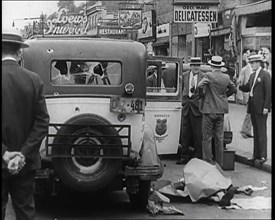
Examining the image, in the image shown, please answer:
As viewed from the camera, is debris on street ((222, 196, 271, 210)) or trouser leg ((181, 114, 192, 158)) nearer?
debris on street ((222, 196, 271, 210))

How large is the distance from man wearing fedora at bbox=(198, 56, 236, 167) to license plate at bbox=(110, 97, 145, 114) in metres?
3.09

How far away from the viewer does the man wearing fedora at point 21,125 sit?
4.78 metres

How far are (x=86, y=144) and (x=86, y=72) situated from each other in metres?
1.03

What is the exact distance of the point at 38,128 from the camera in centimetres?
488

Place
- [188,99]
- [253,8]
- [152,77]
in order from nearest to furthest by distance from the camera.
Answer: [152,77]
[188,99]
[253,8]

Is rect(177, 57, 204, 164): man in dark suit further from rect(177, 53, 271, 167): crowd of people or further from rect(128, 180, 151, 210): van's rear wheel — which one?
rect(128, 180, 151, 210): van's rear wheel

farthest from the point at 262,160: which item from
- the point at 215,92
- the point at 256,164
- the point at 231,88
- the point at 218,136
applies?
the point at 215,92

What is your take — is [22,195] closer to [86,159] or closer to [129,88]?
[86,159]

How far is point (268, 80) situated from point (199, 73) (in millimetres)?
1157

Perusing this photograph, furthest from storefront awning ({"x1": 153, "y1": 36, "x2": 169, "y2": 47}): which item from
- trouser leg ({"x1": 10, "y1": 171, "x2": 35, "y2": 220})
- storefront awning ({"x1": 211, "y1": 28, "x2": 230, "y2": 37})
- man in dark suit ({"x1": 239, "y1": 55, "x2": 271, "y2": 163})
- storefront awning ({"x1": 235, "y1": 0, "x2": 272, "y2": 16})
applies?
trouser leg ({"x1": 10, "y1": 171, "x2": 35, "y2": 220})

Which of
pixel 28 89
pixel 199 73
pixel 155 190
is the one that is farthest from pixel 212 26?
pixel 28 89

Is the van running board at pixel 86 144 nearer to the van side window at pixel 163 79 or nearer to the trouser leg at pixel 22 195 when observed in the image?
the trouser leg at pixel 22 195

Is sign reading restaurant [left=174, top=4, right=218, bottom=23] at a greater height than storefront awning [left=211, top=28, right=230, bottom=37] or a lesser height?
greater

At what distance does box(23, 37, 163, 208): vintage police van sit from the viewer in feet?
21.7
